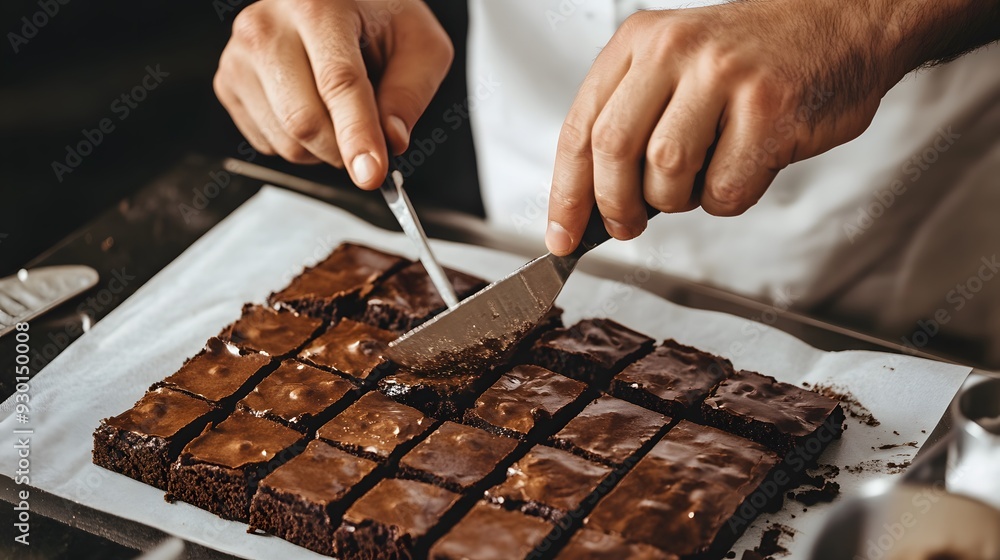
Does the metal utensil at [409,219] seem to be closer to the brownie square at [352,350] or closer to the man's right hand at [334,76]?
the man's right hand at [334,76]

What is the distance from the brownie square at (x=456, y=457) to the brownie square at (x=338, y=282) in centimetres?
74

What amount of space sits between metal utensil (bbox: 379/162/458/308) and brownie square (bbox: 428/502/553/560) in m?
0.71

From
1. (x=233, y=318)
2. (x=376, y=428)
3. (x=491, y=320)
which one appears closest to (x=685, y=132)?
(x=491, y=320)

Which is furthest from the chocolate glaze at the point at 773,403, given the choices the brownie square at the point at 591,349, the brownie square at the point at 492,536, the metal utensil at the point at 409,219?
the metal utensil at the point at 409,219

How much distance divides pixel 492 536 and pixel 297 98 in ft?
4.75

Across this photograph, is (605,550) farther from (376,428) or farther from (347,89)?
(347,89)

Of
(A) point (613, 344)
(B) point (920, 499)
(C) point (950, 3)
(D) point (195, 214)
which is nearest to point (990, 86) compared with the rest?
(C) point (950, 3)

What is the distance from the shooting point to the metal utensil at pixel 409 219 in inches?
115

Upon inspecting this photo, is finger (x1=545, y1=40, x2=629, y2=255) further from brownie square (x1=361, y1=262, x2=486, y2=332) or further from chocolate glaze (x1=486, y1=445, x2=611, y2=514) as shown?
brownie square (x1=361, y1=262, x2=486, y2=332)

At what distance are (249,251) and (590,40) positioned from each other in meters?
1.47

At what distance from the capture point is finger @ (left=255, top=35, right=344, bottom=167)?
9.79 feet

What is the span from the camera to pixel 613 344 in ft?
10.0

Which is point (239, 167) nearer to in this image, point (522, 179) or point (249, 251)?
point (249, 251)

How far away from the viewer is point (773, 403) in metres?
2.78
